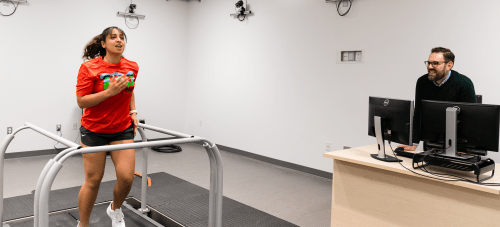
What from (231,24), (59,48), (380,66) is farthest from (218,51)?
(380,66)

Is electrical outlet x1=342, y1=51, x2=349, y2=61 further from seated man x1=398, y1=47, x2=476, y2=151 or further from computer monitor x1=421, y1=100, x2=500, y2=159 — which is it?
computer monitor x1=421, y1=100, x2=500, y2=159

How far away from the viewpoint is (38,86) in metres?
5.09

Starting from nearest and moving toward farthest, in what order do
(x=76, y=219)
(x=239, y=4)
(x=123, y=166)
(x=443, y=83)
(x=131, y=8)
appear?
1. (x=123, y=166)
2. (x=443, y=83)
3. (x=76, y=219)
4. (x=239, y=4)
5. (x=131, y=8)

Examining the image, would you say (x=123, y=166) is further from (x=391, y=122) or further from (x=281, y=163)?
(x=281, y=163)

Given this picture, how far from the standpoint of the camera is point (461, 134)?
2.03 metres

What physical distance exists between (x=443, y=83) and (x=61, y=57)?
5014 millimetres

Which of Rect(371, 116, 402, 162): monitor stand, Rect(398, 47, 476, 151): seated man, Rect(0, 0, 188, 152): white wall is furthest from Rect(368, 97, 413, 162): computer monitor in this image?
Rect(0, 0, 188, 152): white wall

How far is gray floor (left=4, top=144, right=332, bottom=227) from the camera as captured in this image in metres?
3.38

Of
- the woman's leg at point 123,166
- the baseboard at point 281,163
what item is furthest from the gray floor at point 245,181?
the woman's leg at point 123,166

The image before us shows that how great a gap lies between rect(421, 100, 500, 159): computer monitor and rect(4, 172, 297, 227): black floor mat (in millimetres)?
1380

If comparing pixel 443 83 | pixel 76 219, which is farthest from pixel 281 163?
pixel 76 219

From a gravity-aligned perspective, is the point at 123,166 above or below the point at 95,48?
below

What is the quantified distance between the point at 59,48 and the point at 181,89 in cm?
219

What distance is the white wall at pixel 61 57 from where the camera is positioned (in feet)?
16.0
